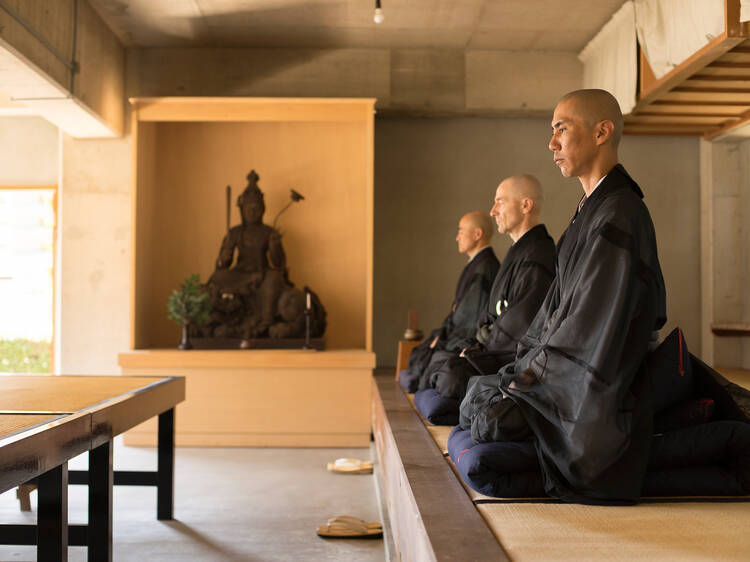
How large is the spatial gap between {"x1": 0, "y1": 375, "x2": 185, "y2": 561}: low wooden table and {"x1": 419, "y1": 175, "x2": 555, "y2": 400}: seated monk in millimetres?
1190

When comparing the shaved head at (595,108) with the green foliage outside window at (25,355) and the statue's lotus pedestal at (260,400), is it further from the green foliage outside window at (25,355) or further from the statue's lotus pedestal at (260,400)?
the green foliage outside window at (25,355)

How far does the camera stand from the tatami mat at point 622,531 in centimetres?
150

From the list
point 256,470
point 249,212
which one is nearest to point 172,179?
point 249,212

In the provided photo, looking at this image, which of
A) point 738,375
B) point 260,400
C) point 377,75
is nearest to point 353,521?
point 260,400

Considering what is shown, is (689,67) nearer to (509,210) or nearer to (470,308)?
(509,210)

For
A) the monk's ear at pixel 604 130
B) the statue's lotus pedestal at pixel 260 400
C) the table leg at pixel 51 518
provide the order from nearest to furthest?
the table leg at pixel 51 518, the monk's ear at pixel 604 130, the statue's lotus pedestal at pixel 260 400

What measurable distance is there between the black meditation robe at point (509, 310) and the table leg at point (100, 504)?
1350 mm

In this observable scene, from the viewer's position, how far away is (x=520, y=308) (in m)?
3.12

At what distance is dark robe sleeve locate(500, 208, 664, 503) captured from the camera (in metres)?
1.81

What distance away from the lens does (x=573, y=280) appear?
197 centimetres

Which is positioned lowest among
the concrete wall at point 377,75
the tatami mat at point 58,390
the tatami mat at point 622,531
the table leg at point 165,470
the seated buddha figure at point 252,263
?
the table leg at point 165,470

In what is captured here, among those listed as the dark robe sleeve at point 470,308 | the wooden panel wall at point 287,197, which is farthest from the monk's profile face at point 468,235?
the wooden panel wall at point 287,197

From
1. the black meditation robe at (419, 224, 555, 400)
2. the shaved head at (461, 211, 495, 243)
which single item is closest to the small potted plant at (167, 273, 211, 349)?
the shaved head at (461, 211, 495, 243)

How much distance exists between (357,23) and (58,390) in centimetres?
364
